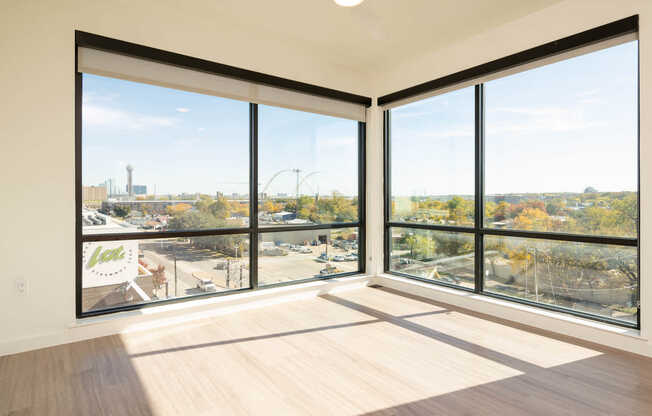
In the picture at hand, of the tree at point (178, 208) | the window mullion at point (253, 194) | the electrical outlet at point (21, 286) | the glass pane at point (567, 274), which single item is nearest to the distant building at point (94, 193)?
the tree at point (178, 208)

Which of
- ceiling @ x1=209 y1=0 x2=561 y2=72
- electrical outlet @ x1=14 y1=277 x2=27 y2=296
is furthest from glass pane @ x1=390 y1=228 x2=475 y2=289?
electrical outlet @ x1=14 y1=277 x2=27 y2=296

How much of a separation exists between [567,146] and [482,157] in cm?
78

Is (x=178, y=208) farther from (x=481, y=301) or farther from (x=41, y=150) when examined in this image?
(x=481, y=301)

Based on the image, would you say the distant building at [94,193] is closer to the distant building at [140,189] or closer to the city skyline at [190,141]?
the city skyline at [190,141]

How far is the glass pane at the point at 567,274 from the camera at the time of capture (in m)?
2.74

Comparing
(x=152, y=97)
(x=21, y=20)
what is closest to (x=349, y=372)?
(x=152, y=97)

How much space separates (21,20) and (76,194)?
1306mm

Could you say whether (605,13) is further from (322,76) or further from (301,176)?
(301,176)

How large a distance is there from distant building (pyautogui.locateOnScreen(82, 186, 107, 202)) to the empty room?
0.01 meters

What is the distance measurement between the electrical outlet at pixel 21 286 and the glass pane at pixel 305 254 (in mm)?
1971

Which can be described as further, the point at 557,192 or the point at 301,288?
the point at 301,288

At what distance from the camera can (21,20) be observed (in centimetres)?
252

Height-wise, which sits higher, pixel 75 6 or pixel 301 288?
pixel 75 6

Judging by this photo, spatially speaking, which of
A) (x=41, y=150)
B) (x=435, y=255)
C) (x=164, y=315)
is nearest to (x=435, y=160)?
(x=435, y=255)
